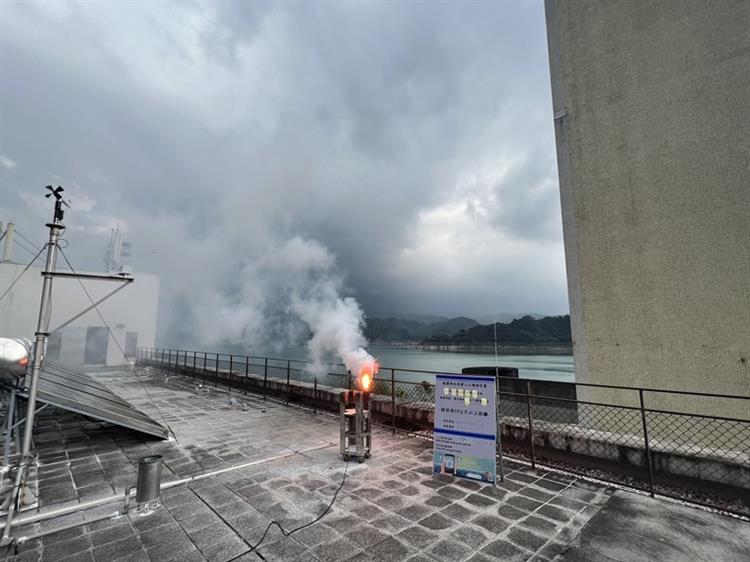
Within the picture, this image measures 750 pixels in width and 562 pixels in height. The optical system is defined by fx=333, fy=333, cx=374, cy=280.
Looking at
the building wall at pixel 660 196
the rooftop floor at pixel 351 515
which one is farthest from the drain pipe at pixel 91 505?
the building wall at pixel 660 196

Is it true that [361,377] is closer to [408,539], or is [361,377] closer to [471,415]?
[471,415]

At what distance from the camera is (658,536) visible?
3.24 m

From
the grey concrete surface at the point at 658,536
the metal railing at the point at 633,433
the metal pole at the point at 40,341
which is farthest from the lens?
the metal railing at the point at 633,433

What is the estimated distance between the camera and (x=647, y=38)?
7.79 meters

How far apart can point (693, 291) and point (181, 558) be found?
935 centimetres

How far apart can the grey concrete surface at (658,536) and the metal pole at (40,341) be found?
5615 mm

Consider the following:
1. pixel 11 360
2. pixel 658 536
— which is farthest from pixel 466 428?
pixel 11 360

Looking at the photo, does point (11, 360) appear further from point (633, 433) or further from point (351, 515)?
point (633, 433)

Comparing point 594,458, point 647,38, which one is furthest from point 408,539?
point 647,38

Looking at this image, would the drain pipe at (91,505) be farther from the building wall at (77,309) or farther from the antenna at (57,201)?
the building wall at (77,309)

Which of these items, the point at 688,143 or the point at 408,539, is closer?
the point at 408,539

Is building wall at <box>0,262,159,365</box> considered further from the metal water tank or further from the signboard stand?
the signboard stand

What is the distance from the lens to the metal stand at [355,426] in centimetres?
538

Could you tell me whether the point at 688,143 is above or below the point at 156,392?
above
